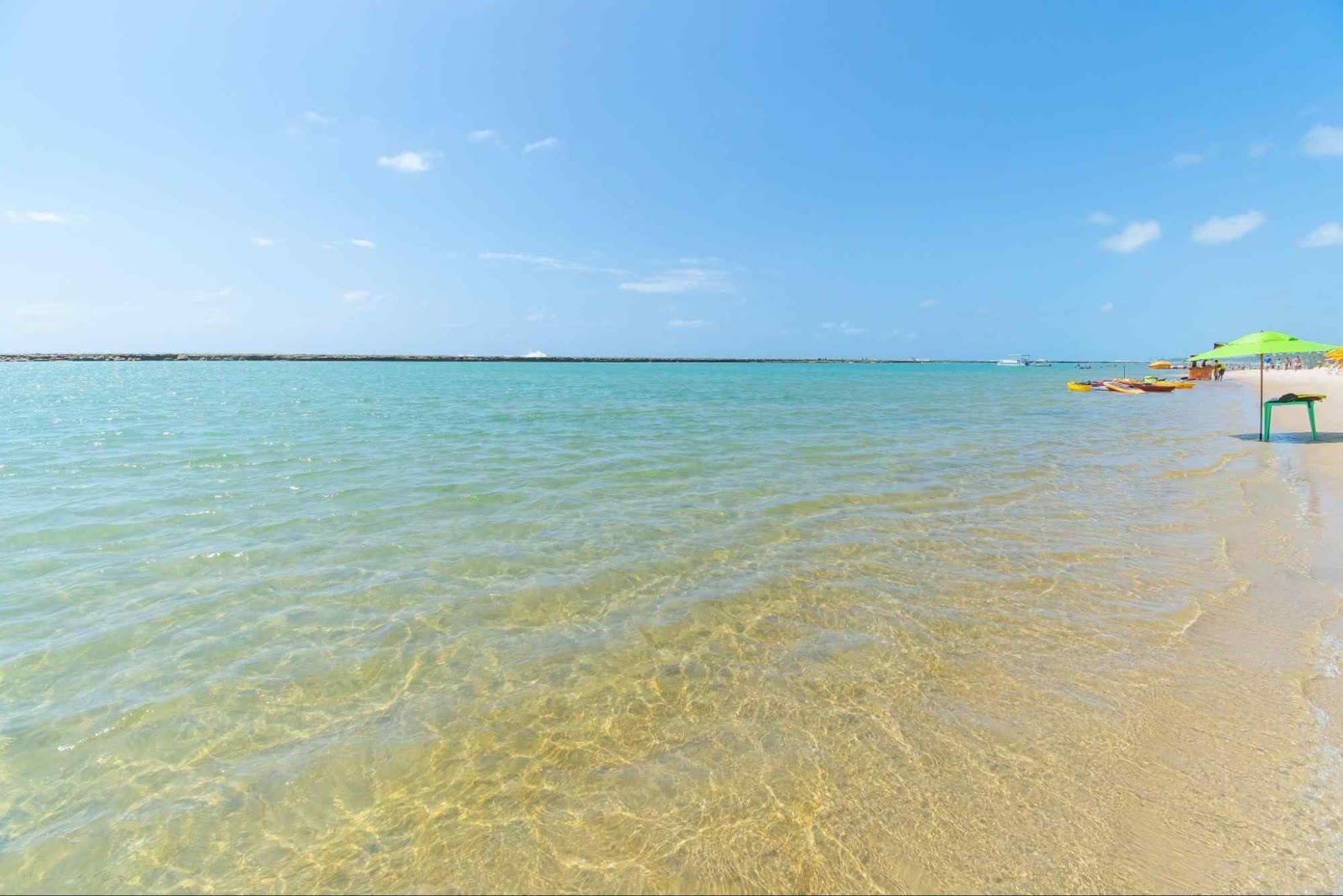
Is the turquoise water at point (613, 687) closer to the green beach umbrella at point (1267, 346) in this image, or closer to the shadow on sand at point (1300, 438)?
the green beach umbrella at point (1267, 346)

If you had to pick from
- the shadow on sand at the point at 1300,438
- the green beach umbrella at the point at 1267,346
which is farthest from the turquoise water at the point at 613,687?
the shadow on sand at the point at 1300,438

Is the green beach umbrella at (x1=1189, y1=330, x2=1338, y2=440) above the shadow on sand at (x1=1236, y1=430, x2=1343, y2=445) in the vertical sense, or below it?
above

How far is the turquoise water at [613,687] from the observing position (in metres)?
2.80

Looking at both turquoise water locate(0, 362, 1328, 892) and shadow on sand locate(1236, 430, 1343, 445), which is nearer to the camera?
turquoise water locate(0, 362, 1328, 892)

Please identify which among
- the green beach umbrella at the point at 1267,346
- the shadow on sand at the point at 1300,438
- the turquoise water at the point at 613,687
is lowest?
the turquoise water at the point at 613,687

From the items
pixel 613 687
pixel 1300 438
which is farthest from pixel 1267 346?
pixel 613 687

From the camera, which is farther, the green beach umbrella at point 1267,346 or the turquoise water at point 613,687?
the green beach umbrella at point 1267,346

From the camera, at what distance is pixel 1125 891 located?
2.48 meters

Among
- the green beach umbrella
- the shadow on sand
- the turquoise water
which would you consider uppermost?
the green beach umbrella

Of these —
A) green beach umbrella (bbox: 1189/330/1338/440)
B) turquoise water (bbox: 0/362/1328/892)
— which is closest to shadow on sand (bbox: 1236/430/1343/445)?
green beach umbrella (bbox: 1189/330/1338/440)

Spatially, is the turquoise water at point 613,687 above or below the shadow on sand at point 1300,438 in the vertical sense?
below

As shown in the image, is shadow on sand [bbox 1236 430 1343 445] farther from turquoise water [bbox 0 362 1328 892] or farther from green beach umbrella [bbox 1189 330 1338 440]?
turquoise water [bbox 0 362 1328 892]

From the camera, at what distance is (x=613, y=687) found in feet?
14.1

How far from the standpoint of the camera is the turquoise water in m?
2.80
